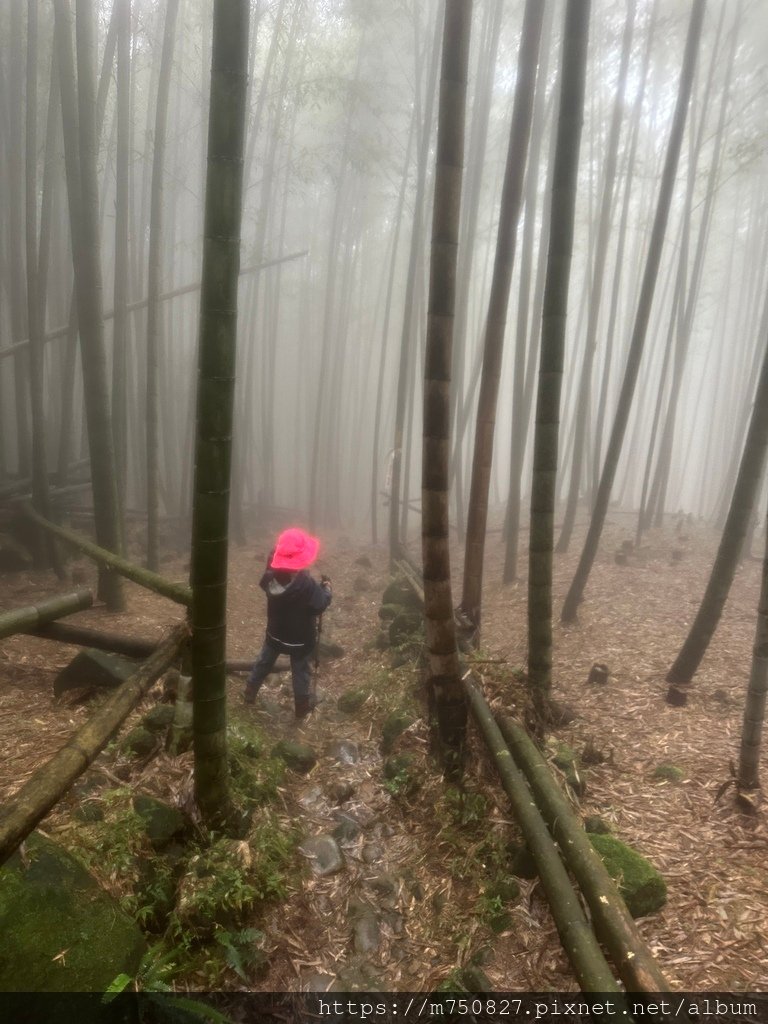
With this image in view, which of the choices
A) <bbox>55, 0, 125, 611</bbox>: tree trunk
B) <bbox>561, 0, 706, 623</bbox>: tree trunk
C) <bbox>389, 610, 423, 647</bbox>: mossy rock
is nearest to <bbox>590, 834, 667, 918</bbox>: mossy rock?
<bbox>389, 610, 423, 647</bbox>: mossy rock

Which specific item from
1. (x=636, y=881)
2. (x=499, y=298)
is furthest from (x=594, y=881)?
(x=499, y=298)

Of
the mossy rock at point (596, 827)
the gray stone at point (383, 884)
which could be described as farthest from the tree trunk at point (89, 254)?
the mossy rock at point (596, 827)

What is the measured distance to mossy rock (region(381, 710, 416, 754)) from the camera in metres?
4.74

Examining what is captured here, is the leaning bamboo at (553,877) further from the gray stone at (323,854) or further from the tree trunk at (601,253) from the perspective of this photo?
the tree trunk at (601,253)

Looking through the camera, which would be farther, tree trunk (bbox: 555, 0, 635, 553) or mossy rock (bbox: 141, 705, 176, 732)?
tree trunk (bbox: 555, 0, 635, 553)

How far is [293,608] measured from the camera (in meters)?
5.13

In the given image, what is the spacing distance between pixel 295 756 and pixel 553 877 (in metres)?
2.36

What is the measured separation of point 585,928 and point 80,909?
7.67 feet

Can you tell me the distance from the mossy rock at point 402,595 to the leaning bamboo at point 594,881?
4.05m

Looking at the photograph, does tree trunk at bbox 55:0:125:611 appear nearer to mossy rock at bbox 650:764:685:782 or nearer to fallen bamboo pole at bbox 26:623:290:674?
fallen bamboo pole at bbox 26:623:290:674

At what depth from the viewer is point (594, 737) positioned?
4.56 m

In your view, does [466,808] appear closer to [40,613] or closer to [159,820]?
[159,820]

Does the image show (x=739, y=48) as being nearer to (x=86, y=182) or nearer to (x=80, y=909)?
(x=86, y=182)

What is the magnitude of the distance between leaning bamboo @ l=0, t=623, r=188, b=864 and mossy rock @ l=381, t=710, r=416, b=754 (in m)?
2.21
